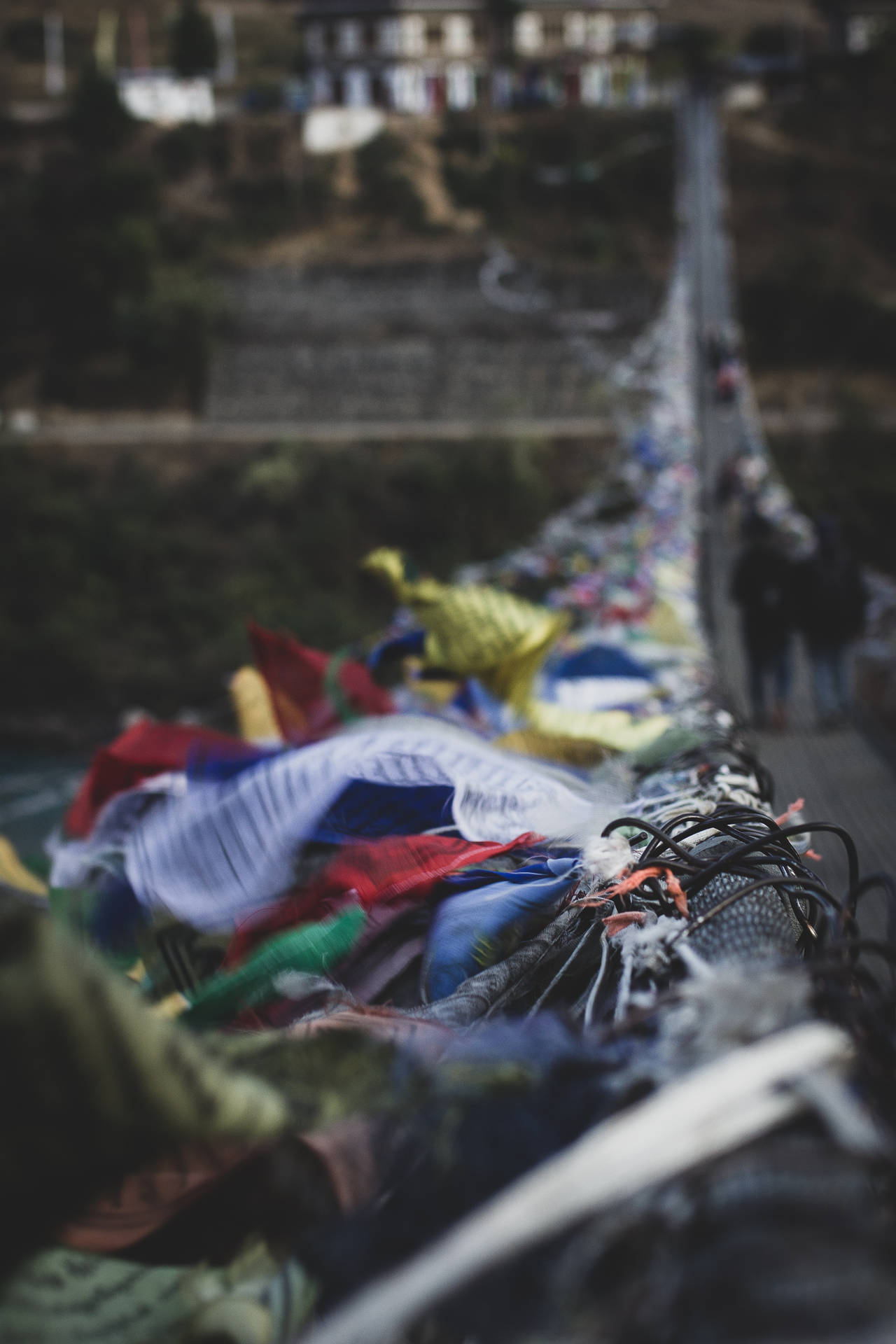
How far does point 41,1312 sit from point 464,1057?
1.10ft

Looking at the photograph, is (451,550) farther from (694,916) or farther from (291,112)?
(694,916)

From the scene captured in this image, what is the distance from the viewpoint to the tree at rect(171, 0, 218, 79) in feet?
97.8

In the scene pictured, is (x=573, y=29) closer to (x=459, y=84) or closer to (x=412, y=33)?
(x=459, y=84)

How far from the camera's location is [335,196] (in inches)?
1053

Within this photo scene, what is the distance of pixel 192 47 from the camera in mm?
29703

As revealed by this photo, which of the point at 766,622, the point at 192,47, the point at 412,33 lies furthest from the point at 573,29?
the point at 766,622

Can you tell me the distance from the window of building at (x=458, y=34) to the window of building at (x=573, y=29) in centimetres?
293

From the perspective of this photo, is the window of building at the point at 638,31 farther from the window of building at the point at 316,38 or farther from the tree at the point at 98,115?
the tree at the point at 98,115

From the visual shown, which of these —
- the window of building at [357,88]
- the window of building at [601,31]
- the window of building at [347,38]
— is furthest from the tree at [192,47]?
the window of building at [601,31]

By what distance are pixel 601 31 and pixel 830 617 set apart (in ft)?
116

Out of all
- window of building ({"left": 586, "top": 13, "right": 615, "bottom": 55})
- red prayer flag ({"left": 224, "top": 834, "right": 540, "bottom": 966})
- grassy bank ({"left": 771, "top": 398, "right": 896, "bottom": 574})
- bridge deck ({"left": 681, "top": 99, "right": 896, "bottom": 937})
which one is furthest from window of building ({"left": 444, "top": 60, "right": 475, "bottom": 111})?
red prayer flag ({"left": 224, "top": 834, "right": 540, "bottom": 966})

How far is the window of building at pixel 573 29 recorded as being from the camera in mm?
34219

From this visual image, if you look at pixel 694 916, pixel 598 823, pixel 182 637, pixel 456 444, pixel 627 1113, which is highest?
pixel 627 1113

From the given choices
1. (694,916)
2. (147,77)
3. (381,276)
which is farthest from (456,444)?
(694,916)
